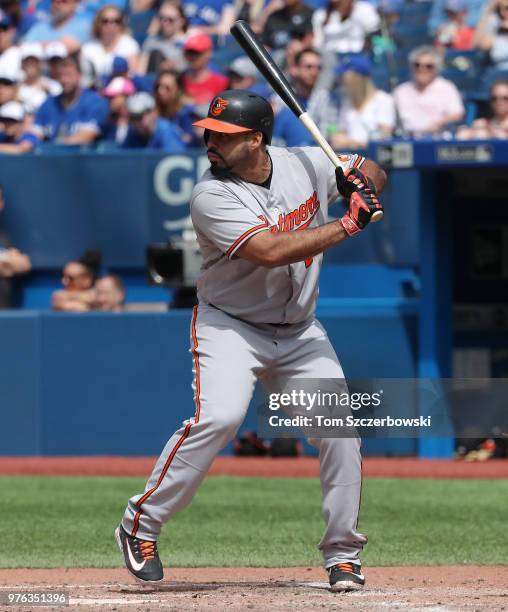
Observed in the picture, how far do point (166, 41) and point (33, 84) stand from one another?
1.33m

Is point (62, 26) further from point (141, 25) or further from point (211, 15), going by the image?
point (211, 15)

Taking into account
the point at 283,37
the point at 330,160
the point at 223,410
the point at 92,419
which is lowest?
the point at 92,419

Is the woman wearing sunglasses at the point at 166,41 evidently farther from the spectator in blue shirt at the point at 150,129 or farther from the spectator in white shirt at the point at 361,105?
the spectator in white shirt at the point at 361,105

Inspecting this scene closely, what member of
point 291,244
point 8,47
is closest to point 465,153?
point 291,244

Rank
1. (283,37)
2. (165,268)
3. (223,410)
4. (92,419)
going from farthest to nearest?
(283,37) < (92,419) < (165,268) < (223,410)

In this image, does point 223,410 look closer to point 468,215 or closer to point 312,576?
point 312,576

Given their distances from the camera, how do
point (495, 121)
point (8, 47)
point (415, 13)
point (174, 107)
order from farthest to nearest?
point (8, 47) → point (415, 13) → point (174, 107) → point (495, 121)


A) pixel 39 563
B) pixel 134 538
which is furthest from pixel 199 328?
pixel 39 563

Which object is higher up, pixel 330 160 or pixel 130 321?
pixel 330 160

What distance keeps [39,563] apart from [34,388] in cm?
461

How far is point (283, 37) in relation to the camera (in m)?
12.7

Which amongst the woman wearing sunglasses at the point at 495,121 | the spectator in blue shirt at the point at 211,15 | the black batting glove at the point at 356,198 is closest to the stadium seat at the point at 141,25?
the spectator in blue shirt at the point at 211,15

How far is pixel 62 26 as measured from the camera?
1386 cm

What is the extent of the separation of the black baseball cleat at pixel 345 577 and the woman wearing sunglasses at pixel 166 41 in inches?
333
